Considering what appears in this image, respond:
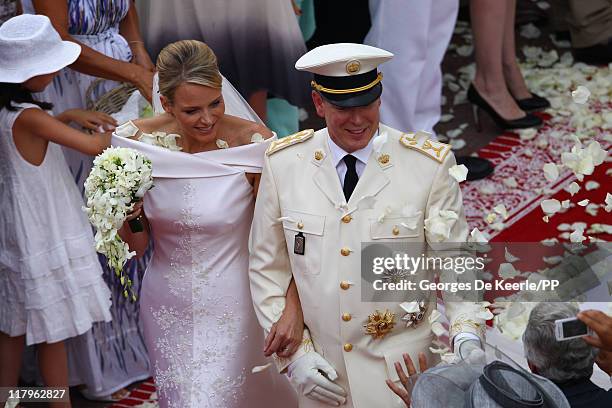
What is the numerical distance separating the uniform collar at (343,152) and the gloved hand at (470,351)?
66 cm

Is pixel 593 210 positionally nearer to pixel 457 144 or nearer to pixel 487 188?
pixel 487 188

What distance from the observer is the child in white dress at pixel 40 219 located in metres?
4.52

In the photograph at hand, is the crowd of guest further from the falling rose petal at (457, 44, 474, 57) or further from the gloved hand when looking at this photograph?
the falling rose petal at (457, 44, 474, 57)

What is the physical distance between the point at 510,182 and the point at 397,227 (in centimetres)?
329

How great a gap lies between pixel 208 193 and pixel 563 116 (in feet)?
13.0

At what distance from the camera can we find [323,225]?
3.54m

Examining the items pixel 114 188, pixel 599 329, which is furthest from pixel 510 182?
pixel 599 329

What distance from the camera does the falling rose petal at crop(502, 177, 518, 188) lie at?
660cm

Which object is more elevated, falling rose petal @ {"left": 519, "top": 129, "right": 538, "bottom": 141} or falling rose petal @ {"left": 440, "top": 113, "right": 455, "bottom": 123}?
falling rose petal @ {"left": 519, "top": 129, "right": 538, "bottom": 141}

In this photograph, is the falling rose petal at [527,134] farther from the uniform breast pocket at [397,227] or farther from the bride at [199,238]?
the uniform breast pocket at [397,227]

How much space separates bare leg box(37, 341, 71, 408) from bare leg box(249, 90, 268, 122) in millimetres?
1751

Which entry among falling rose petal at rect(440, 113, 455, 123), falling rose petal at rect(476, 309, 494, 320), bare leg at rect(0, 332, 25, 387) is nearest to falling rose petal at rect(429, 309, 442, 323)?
falling rose petal at rect(476, 309, 494, 320)

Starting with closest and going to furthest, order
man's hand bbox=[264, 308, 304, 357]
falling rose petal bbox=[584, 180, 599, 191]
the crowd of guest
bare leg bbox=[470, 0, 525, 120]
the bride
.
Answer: man's hand bbox=[264, 308, 304, 357]
the bride
the crowd of guest
falling rose petal bbox=[584, 180, 599, 191]
bare leg bbox=[470, 0, 525, 120]

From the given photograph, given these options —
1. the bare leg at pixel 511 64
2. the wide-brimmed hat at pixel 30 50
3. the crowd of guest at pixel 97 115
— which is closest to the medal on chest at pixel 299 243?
the crowd of guest at pixel 97 115
